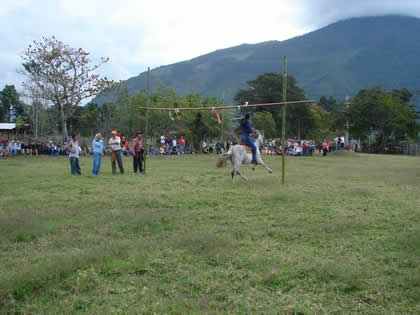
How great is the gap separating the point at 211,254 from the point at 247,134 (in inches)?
384

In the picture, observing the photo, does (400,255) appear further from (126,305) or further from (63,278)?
(63,278)

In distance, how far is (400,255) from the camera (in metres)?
5.91

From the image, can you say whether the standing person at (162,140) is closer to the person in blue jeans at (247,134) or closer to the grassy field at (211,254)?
the person in blue jeans at (247,134)

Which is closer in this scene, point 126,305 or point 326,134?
point 126,305

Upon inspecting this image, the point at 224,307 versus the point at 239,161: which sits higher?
the point at 239,161

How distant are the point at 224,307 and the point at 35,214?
5890 mm

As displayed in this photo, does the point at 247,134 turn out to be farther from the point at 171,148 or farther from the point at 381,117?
the point at 381,117

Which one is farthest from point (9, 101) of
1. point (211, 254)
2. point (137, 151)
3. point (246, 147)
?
point (211, 254)

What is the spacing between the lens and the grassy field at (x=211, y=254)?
4590 millimetres

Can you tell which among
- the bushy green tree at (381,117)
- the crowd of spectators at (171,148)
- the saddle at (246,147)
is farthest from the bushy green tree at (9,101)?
the saddle at (246,147)

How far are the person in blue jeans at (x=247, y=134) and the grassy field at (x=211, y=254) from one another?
448 centimetres

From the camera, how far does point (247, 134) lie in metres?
15.4

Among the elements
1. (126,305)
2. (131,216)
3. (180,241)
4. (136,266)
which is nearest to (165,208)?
(131,216)

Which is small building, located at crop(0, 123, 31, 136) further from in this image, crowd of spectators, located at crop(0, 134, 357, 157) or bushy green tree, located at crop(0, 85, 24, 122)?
crowd of spectators, located at crop(0, 134, 357, 157)
